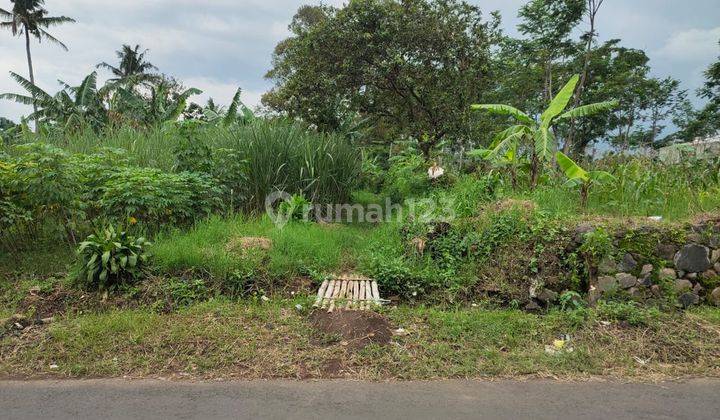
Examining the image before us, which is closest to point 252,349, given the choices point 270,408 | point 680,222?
point 270,408

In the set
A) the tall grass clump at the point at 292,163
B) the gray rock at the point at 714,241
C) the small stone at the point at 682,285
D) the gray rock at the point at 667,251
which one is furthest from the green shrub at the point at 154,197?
the gray rock at the point at 714,241

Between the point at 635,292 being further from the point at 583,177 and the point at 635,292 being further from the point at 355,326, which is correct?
the point at 355,326

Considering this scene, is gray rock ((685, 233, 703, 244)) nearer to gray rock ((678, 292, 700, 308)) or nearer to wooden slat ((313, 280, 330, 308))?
gray rock ((678, 292, 700, 308))

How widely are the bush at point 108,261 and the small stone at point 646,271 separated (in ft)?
16.9

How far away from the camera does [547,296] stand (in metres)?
4.70

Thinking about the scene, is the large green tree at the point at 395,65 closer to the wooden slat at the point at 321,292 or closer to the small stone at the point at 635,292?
the wooden slat at the point at 321,292

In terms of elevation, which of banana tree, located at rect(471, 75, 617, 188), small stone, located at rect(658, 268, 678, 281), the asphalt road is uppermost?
banana tree, located at rect(471, 75, 617, 188)

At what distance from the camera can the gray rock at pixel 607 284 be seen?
4480 mm

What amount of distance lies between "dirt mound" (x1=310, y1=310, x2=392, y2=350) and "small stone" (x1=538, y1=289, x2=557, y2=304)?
1.74m

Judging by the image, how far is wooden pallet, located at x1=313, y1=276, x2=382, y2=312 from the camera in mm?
4402

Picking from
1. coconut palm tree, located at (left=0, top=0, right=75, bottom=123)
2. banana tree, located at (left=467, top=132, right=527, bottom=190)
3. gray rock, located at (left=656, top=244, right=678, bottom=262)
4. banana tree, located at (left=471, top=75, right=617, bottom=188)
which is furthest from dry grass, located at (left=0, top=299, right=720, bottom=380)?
coconut palm tree, located at (left=0, top=0, right=75, bottom=123)

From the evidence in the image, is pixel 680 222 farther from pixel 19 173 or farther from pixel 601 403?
pixel 19 173

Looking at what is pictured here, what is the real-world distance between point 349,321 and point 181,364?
141 centimetres

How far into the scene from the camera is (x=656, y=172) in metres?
6.62
